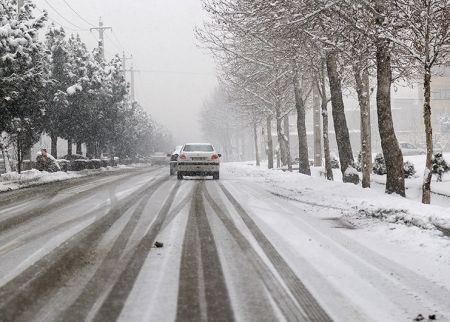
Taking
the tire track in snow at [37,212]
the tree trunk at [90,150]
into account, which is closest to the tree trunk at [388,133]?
the tire track in snow at [37,212]

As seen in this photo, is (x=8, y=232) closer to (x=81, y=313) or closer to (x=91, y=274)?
(x=91, y=274)

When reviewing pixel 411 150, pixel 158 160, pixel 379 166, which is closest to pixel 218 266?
pixel 379 166

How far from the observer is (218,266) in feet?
18.3

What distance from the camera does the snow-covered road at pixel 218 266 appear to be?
13.5ft

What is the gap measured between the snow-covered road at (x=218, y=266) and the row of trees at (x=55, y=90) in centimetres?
1102

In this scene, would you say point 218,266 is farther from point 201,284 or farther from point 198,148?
point 198,148

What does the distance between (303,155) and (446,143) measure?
5364cm

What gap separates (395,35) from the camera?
444 inches

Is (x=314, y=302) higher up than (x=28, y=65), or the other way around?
(x=28, y=65)

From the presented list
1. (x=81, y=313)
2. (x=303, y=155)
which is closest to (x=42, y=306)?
(x=81, y=313)

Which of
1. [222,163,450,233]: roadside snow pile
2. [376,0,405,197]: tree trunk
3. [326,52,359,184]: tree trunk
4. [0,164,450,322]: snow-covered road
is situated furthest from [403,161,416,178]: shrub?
[0,164,450,322]: snow-covered road

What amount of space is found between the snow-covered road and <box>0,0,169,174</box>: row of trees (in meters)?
11.0

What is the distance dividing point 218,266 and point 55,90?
1096 inches

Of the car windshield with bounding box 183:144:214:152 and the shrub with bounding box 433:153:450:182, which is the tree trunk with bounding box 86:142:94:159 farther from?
the shrub with bounding box 433:153:450:182
